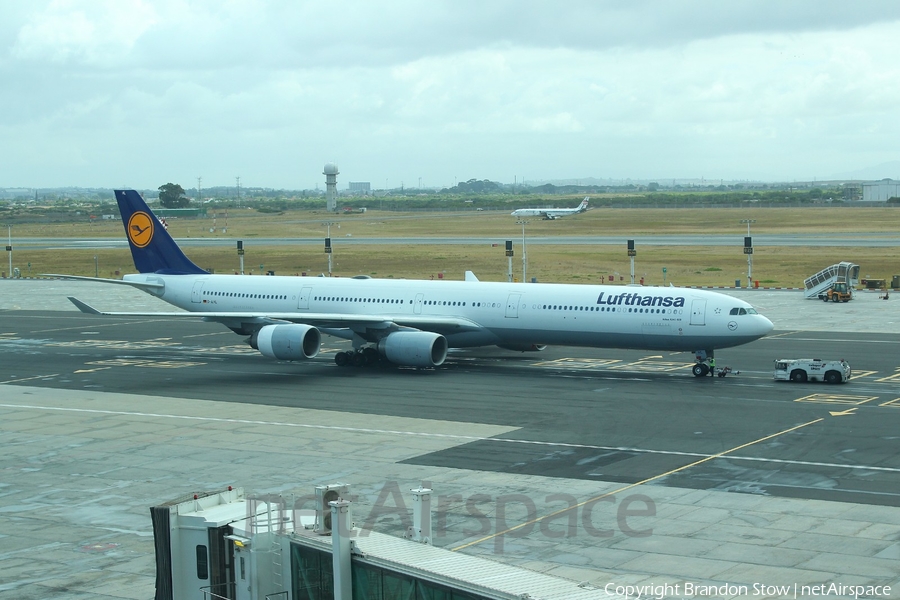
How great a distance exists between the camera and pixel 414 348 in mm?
46812

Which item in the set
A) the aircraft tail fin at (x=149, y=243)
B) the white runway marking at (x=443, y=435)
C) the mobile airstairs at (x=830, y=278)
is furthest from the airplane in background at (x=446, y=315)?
the mobile airstairs at (x=830, y=278)

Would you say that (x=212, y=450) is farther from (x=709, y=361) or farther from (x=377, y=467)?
(x=709, y=361)

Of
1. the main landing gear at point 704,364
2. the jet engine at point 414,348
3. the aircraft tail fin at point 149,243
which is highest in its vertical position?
the aircraft tail fin at point 149,243

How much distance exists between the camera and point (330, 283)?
53.7 m

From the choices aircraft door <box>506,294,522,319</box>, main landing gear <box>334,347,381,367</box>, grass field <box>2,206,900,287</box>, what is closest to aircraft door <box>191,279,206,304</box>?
main landing gear <box>334,347,381,367</box>

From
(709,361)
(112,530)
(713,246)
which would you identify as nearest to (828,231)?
(713,246)

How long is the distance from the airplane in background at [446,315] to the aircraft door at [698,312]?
4 centimetres

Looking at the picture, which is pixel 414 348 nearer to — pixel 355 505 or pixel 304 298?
pixel 304 298

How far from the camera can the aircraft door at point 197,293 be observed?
56281 mm

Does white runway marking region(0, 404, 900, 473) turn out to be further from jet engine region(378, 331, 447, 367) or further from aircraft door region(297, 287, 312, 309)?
aircraft door region(297, 287, 312, 309)

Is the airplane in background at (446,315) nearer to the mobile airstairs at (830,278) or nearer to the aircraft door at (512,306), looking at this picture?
the aircraft door at (512,306)

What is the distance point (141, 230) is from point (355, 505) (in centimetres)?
3609

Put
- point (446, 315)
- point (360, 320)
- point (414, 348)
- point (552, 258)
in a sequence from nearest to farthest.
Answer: point (414, 348) → point (360, 320) → point (446, 315) → point (552, 258)

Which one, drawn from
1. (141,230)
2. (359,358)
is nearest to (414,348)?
(359,358)
